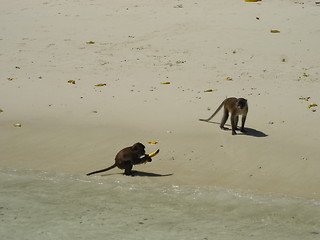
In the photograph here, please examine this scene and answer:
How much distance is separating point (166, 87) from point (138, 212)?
202 inches

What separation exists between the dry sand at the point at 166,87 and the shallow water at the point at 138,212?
0.38 m

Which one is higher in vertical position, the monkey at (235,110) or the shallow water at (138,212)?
the monkey at (235,110)

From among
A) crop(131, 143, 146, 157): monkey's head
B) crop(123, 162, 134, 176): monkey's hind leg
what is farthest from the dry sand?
crop(131, 143, 146, 157): monkey's head

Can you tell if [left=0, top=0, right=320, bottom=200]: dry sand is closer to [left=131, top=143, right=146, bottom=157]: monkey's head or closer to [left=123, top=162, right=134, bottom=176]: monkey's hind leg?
[left=123, top=162, right=134, bottom=176]: monkey's hind leg

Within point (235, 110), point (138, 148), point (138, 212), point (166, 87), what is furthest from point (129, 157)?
point (166, 87)

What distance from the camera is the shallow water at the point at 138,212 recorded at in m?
6.49

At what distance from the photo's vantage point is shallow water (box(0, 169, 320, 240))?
6.49 metres

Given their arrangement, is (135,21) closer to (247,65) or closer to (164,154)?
(247,65)

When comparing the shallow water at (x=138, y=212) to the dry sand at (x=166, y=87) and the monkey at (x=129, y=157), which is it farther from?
the dry sand at (x=166, y=87)

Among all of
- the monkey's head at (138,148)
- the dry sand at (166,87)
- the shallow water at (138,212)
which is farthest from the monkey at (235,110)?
the shallow water at (138,212)

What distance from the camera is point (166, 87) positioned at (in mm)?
11844

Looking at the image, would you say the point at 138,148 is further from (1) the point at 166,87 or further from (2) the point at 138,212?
(1) the point at 166,87

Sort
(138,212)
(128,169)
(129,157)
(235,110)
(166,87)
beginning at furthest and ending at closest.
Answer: (166,87), (235,110), (128,169), (129,157), (138,212)

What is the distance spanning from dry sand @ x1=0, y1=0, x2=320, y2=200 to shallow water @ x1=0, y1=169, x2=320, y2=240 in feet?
1.26
